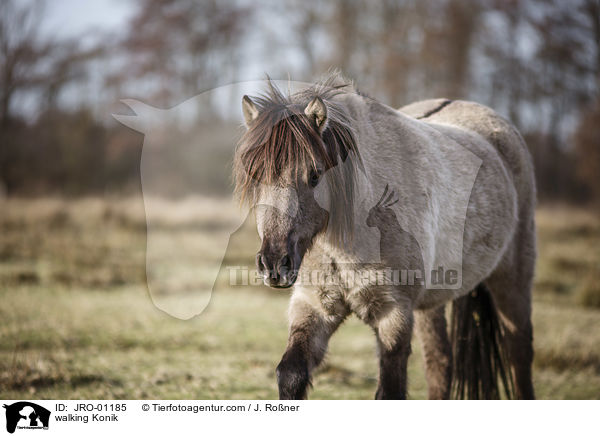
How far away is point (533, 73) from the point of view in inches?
557

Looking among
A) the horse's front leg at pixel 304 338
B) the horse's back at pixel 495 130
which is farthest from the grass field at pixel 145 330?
the horse's back at pixel 495 130

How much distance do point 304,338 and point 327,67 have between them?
13.9 m

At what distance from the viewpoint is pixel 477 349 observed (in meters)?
4.38

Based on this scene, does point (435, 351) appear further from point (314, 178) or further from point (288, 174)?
point (288, 174)

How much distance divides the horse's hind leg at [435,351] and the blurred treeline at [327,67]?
25.5ft

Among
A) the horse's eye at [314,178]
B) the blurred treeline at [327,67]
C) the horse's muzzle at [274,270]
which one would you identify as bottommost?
the horse's muzzle at [274,270]

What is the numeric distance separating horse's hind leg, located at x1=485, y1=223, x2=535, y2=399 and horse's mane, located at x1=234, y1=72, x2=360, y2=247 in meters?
2.07

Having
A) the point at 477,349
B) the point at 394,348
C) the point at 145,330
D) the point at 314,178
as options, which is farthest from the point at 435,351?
the point at 145,330

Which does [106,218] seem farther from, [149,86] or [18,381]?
[18,381]

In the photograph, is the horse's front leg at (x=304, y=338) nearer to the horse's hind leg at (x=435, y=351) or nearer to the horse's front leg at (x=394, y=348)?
the horse's front leg at (x=394, y=348)

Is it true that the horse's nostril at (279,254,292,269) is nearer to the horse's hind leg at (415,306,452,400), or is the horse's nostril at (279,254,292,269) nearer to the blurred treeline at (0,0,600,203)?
the horse's hind leg at (415,306,452,400)

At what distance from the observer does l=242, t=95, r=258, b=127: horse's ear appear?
9.12ft
